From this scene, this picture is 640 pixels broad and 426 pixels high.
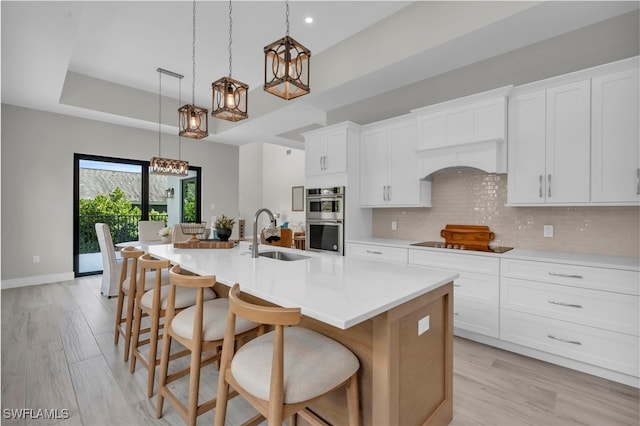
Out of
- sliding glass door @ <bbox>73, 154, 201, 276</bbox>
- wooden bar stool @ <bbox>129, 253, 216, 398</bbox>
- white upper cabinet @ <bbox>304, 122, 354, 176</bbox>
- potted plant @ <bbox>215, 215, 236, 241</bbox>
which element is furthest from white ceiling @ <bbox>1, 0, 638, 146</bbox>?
wooden bar stool @ <bbox>129, 253, 216, 398</bbox>

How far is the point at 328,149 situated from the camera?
4188 millimetres

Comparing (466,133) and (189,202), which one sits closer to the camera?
(466,133)

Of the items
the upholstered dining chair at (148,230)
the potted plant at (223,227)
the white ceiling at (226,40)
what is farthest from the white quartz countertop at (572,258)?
the upholstered dining chair at (148,230)

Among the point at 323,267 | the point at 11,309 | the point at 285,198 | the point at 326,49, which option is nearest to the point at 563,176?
the point at 323,267

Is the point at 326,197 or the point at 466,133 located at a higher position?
the point at 466,133

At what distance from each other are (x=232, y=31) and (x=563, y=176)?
3637 mm

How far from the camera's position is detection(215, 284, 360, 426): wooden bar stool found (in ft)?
3.58

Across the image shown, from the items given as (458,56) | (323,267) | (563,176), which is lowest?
(323,267)

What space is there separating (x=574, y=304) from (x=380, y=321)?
1.99 m

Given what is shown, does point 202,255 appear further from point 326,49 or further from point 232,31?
point 326,49

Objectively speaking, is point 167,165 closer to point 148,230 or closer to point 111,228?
point 148,230

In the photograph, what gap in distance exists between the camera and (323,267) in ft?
6.40

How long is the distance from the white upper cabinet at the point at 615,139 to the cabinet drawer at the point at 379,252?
168 cm

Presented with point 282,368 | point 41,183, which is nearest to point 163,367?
point 282,368
